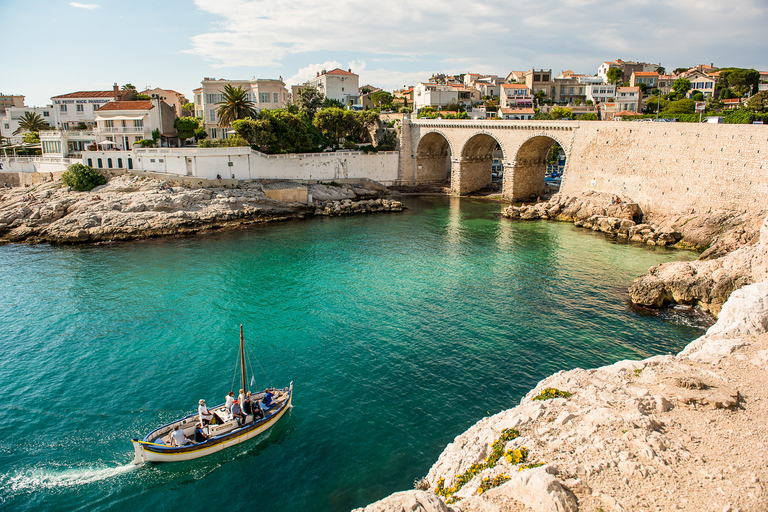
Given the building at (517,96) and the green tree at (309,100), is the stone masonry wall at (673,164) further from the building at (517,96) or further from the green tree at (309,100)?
the building at (517,96)

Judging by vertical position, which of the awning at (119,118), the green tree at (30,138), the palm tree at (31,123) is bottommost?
the green tree at (30,138)

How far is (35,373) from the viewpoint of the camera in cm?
2375

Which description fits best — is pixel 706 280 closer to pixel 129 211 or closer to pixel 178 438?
pixel 178 438

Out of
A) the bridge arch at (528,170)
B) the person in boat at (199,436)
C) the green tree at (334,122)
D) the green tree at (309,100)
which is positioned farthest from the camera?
the green tree at (309,100)

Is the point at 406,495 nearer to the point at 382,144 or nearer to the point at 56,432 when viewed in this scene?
the point at 56,432

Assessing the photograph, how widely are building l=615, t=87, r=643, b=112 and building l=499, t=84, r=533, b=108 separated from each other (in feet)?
52.7

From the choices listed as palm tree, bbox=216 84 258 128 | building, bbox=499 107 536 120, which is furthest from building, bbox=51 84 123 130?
building, bbox=499 107 536 120

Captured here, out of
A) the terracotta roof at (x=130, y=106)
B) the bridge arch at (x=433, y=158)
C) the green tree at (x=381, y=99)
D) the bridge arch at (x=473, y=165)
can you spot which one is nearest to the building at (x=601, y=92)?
the bridge arch at (x=473, y=165)

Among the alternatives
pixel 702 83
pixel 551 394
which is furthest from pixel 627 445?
pixel 702 83

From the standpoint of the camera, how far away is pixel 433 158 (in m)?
79.1

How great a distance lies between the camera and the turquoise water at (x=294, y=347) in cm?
1730

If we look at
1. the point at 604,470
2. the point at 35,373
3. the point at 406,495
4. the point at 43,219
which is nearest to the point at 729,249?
the point at 604,470

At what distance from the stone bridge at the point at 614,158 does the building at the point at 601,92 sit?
37.3m

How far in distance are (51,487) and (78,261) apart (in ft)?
94.7
